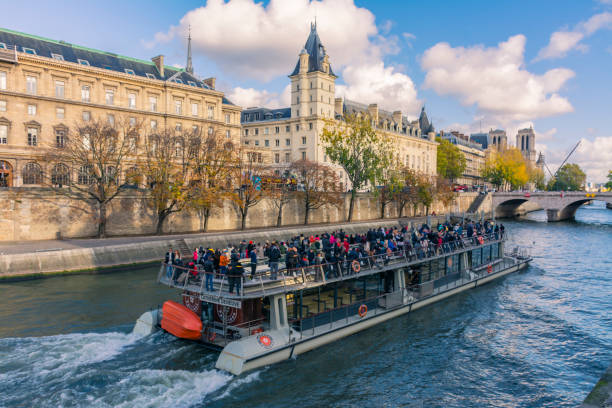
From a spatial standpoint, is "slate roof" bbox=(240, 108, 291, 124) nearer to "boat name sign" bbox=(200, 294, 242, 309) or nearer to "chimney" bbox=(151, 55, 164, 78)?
"chimney" bbox=(151, 55, 164, 78)

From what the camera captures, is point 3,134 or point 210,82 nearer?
point 3,134

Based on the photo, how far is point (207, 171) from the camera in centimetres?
4472

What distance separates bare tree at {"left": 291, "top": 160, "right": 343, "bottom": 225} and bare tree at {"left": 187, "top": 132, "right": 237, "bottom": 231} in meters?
12.8

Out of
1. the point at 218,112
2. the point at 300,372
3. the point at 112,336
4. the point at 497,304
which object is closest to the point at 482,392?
the point at 300,372

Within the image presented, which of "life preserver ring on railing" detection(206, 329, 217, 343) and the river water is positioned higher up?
"life preserver ring on railing" detection(206, 329, 217, 343)

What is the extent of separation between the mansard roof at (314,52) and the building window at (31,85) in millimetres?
45759

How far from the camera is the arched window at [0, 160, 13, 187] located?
158ft

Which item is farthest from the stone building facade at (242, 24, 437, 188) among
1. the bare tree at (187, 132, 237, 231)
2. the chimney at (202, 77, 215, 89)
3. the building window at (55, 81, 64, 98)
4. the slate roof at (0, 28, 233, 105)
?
the building window at (55, 81, 64, 98)

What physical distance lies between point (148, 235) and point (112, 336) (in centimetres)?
2690

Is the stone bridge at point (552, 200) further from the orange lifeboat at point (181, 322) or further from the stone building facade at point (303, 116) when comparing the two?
the orange lifeboat at point (181, 322)

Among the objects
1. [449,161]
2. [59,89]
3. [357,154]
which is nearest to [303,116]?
[357,154]

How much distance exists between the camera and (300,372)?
16469 millimetres

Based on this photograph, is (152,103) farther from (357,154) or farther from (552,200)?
(552,200)

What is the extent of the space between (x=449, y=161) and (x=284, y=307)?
11442 centimetres
